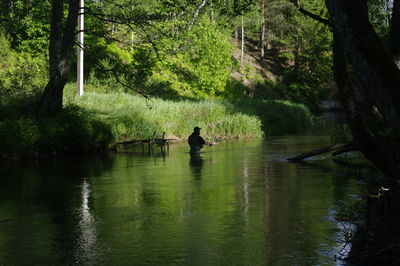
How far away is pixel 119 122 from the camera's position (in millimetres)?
31000

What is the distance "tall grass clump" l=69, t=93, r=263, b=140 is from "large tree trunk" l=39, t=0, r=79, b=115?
9.02ft

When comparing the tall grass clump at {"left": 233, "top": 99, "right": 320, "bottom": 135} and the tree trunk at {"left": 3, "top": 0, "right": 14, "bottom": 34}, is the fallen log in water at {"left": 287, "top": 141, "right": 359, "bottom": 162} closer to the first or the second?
the tall grass clump at {"left": 233, "top": 99, "right": 320, "bottom": 135}

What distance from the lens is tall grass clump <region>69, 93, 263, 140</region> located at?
3178 centimetres

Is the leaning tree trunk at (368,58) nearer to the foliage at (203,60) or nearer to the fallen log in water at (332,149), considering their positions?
the fallen log in water at (332,149)

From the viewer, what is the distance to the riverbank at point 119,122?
25625mm

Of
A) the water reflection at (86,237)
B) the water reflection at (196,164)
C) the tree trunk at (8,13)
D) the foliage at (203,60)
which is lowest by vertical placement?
the water reflection at (86,237)

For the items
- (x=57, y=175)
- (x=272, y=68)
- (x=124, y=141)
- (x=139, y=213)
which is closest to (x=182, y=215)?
(x=139, y=213)

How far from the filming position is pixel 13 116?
85.6ft

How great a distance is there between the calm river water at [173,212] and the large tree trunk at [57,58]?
13.2ft

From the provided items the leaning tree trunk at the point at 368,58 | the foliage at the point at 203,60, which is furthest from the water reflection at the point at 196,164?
the foliage at the point at 203,60

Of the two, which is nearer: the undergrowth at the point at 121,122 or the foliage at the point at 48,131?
the foliage at the point at 48,131

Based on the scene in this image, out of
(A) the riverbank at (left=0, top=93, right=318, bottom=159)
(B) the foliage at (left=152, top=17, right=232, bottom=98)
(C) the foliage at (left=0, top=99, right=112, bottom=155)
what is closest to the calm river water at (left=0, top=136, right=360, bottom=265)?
(C) the foliage at (left=0, top=99, right=112, bottom=155)

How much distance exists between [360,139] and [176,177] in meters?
10.5

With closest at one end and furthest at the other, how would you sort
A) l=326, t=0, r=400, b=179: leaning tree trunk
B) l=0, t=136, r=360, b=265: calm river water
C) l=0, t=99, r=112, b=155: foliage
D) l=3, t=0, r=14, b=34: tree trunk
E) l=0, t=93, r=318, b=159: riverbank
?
l=326, t=0, r=400, b=179: leaning tree trunk
l=0, t=136, r=360, b=265: calm river water
l=0, t=99, r=112, b=155: foliage
l=0, t=93, r=318, b=159: riverbank
l=3, t=0, r=14, b=34: tree trunk
